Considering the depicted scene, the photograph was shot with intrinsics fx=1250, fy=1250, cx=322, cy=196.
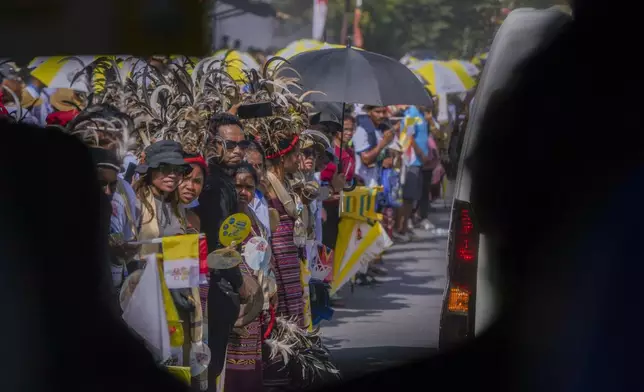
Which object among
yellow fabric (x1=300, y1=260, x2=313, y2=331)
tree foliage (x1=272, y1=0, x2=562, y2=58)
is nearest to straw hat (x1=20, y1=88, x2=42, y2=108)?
yellow fabric (x1=300, y1=260, x2=313, y2=331)

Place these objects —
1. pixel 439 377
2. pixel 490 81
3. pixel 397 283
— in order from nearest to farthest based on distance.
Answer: pixel 439 377 < pixel 490 81 < pixel 397 283

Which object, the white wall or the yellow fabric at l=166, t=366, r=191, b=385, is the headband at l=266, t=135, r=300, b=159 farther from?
the yellow fabric at l=166, t=366, r=191, b=385

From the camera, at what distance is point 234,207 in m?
5.79

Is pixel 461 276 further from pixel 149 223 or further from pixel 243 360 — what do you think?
pixel 243 360

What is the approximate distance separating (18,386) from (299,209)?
4019mm

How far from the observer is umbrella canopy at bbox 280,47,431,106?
7.79 meters

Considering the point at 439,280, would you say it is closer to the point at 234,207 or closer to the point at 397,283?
the point at 397,283

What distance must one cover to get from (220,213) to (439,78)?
1433 centimetres

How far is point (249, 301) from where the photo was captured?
6.03 m

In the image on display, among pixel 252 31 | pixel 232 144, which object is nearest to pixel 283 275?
pixel 232 144

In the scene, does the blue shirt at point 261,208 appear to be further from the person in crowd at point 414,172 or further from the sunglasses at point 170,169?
the person in crowd at point 414,172

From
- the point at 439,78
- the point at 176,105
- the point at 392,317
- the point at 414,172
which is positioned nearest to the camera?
the point at 176,105

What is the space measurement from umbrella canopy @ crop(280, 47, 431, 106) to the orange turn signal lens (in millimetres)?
2620

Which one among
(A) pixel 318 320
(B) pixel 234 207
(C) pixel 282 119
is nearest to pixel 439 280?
(A) pixel 318 320
